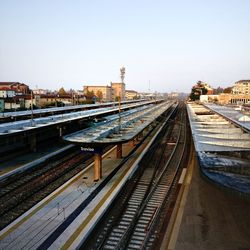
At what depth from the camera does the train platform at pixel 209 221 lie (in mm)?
9750

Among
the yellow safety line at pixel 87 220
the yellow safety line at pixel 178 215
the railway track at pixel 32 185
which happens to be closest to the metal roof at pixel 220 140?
the yellow safety line at pixel 178 215

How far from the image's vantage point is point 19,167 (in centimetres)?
1931

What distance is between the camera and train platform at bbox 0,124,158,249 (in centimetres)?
982

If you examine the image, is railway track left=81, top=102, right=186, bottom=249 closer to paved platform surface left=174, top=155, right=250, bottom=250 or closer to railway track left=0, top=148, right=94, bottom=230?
paved platform surface left=174, top=155, right=250, bottom=250

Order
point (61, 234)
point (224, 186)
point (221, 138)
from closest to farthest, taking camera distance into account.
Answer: point (61, 234), point (224, 186), point (221, 138)

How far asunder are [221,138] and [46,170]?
587 inches

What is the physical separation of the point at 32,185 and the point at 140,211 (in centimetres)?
706

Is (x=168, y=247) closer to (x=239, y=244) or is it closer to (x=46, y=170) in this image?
(x=239, y=244)

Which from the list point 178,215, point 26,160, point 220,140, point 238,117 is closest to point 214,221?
point 178,215

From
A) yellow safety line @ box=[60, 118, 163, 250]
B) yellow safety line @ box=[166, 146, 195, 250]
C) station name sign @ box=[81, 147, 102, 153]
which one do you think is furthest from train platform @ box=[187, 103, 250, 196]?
station name sign @ box=[81, 147, 102, 153]

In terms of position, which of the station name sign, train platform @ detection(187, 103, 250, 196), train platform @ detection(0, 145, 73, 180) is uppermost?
the station name sign

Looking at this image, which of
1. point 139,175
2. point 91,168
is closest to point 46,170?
point 91,168

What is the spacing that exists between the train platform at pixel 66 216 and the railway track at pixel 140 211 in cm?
50

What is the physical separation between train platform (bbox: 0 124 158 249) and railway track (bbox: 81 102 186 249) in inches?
19.7
